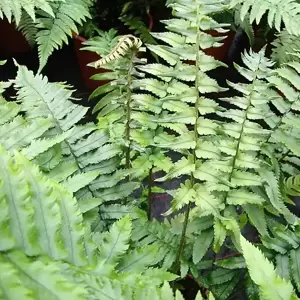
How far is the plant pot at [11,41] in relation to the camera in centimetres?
235

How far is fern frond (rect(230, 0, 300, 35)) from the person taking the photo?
66.1 inches

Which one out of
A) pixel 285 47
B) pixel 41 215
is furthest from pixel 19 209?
pixel 285 47

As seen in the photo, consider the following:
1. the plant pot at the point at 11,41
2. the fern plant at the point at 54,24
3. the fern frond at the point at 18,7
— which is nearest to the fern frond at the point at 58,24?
the fern plant at the point at 54,24

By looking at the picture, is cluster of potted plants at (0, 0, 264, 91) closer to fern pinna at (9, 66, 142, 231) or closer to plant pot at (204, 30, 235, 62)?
plant pot at (204, 30, 235, 62)

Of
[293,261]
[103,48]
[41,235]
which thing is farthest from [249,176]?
[103,48]

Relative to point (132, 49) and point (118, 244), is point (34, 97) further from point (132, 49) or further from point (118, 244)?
point (118, 244)

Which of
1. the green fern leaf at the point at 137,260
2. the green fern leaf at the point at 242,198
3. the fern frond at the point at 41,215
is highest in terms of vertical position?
the fern frond at the point at 41,215

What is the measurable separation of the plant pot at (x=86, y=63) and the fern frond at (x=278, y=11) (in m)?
0.66

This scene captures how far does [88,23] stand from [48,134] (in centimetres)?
93

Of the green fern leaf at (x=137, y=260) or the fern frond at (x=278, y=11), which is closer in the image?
the green fern leaf at (x=137, y=260)

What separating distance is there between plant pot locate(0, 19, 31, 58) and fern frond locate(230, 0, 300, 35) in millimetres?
1142

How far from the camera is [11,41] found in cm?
242

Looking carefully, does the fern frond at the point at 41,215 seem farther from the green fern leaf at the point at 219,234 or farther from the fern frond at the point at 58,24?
the fern frond at the point at 58,24

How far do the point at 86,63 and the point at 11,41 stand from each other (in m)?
0.47
